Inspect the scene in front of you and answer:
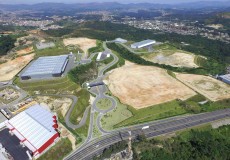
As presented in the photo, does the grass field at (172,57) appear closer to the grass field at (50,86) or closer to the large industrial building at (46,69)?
the large industrial building at (46,69)

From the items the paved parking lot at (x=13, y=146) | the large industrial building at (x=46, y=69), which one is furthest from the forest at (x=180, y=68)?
the paved parking lot at (x=13, y=146)

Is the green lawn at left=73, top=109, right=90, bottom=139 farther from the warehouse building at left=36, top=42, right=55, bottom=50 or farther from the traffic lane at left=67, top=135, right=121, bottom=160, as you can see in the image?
the warehouse building at left=36, top=42, right=55, bottom=50

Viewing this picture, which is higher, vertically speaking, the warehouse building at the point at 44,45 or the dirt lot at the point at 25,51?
the warehouse building at the point at 44,45

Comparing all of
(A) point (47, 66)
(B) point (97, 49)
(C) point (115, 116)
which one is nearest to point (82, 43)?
(B) point (97, 49)

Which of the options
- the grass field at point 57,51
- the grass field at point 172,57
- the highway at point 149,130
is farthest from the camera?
the grass field at point 172,57

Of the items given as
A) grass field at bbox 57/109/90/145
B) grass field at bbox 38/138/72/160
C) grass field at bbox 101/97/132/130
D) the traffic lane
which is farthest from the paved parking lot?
grass field at bbox 101/97/132/130

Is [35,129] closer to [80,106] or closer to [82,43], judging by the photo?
[80,106]

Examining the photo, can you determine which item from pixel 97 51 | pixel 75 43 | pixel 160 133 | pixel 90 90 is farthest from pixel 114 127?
pixel 75 43
